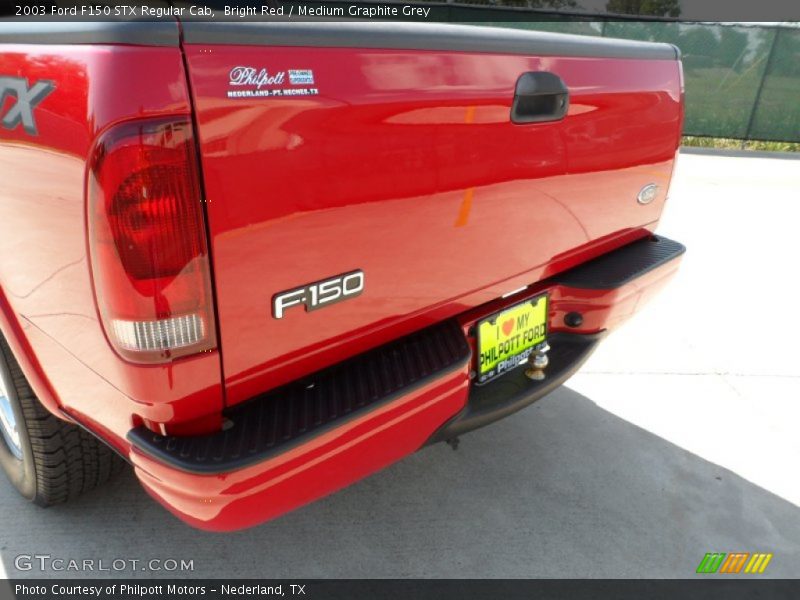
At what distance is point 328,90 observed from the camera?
1.40 m

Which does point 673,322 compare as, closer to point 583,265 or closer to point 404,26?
point 583,265

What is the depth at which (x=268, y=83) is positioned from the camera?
1311 millimetres

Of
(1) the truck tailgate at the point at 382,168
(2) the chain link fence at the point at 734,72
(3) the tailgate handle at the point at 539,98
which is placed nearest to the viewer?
(1) the truck tailgate at the point at 382,168

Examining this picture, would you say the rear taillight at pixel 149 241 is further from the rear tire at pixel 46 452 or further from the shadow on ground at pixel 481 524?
the shadow on ground at pixel 481 524

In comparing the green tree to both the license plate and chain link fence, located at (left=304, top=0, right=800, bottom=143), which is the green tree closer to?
chain link fence, located at (left=304, top=0, right=800, bottom=143)

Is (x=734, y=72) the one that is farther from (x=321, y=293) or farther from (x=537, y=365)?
(x=321, y=293)

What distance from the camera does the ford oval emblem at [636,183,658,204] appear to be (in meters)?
2.44

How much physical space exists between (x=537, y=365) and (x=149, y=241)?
146 cm

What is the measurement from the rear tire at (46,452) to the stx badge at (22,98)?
88cm

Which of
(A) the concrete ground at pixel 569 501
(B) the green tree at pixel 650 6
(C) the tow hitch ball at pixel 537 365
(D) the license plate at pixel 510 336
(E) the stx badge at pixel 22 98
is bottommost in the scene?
(B) the green tree at pixel 650 6

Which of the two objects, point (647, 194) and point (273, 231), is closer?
point (273, 231)

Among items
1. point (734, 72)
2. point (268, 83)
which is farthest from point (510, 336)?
point (734, 72)

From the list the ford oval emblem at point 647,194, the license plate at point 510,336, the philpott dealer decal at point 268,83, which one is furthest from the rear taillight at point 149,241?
the ford oval emblem at point 647,194

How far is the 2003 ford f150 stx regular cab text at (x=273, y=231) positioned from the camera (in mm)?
1250
